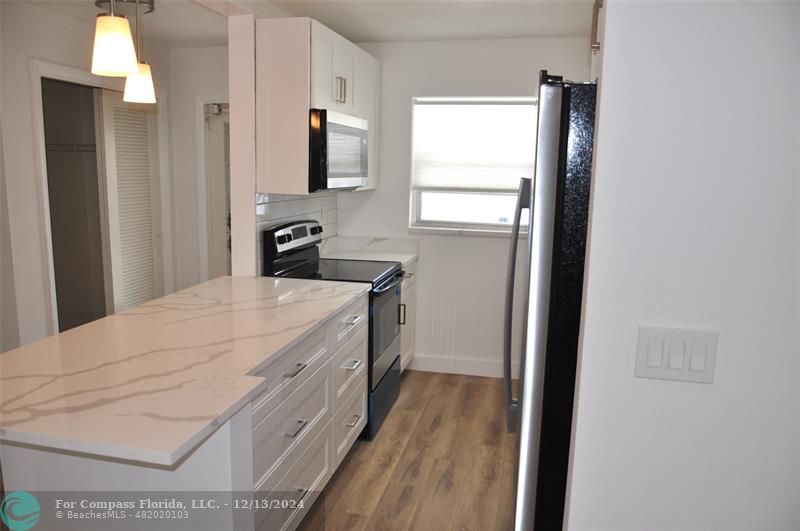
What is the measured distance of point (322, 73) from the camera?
3.11 metres

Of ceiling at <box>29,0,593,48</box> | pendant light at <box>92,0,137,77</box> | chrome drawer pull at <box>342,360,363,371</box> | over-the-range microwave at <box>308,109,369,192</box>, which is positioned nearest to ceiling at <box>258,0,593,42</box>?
ceiling at <box>29,0,593,48</box>

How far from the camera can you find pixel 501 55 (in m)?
4.02

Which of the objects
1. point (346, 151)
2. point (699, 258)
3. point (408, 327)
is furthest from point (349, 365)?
point (699, 258)

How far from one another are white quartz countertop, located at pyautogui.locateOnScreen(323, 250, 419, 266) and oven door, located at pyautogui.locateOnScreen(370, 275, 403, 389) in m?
0.26

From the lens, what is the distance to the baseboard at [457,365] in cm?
438

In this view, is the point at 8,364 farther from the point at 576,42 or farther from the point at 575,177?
the point at 576,42

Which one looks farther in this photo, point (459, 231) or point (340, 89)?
point (459, 231)

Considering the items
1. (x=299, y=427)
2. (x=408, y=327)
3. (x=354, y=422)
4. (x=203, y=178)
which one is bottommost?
(x=354, y=422)

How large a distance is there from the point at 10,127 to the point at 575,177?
3001 mm

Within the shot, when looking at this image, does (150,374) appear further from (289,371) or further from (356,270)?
(356,270)

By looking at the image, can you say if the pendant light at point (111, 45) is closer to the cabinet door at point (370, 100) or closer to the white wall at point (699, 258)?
the white wall at point (699, 258)

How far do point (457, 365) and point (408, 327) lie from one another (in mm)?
526

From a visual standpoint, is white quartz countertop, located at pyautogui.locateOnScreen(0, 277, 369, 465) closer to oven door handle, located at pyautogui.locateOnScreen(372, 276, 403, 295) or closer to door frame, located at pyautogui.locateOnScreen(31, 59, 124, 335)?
oven door handle, located at pyautogui.locateOnScreen(372, 276, 403, 295)

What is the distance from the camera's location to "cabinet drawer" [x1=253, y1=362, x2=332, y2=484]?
1.91m
